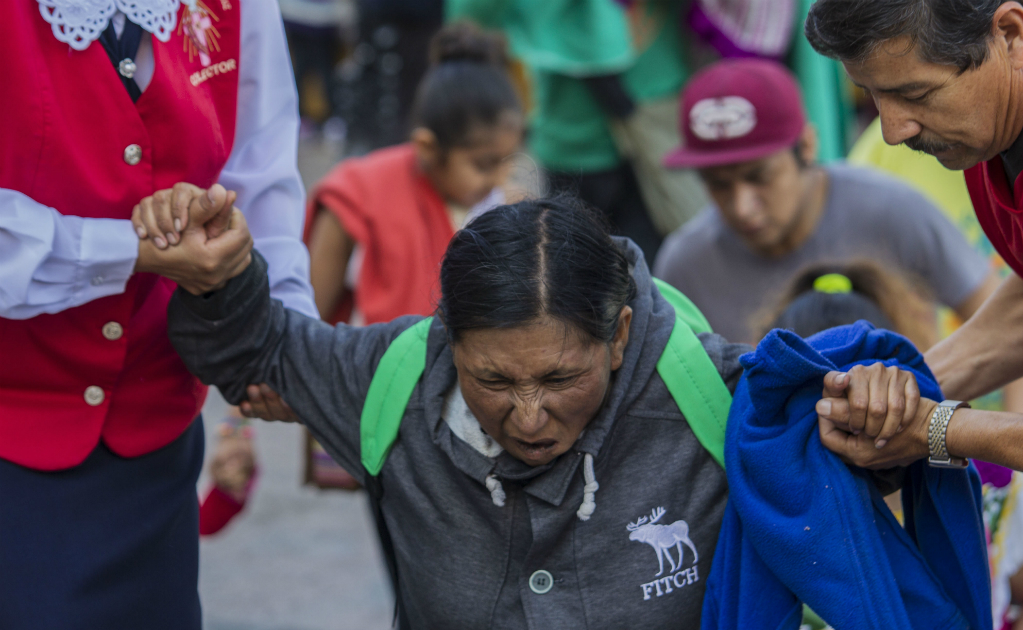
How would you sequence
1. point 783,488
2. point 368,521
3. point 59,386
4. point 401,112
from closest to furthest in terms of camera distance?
point 783,488, point 59,386, point 368,521, point 401,112

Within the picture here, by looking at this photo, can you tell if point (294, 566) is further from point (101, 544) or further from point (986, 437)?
point (986, 437)

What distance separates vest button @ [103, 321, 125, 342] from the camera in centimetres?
188

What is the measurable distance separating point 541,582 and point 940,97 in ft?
3.15

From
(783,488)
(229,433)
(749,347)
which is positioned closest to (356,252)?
(229,433)

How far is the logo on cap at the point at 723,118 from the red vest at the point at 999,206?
1.36 meters

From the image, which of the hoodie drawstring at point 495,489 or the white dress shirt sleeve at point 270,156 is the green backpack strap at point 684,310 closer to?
the hoodie drawstring at point 495,489

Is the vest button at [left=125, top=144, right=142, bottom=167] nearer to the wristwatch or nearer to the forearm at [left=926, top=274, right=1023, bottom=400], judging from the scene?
the wristwatch

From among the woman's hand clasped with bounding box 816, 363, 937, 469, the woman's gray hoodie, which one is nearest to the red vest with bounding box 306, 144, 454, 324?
the woman's gray hoodie

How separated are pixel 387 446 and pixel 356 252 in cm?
149

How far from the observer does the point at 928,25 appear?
163cm

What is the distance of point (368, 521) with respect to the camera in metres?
4.61

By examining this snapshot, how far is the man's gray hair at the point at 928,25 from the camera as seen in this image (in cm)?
163

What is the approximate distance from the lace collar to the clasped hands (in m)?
0.25

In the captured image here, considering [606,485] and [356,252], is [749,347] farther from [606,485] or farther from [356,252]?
[356,252]
